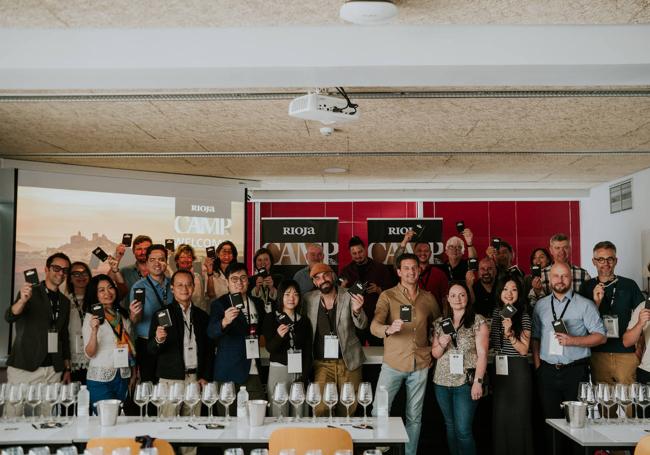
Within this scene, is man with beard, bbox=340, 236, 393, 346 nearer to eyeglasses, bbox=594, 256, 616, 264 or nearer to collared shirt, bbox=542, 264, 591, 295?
collared shirt, bbox=542, 264, 591, 295

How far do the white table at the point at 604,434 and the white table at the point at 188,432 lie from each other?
35.4 inches

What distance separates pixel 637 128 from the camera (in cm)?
564

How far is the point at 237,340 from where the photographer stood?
15.8 ft

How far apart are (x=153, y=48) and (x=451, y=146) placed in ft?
11.9

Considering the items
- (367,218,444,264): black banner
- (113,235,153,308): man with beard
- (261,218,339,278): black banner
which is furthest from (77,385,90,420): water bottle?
(367,218,444,264): black banner

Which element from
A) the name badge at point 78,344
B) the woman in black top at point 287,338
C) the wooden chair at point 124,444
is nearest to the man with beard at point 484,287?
the woman in black top at point 287,338

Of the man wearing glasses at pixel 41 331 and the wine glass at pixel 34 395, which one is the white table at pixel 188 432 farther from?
the man wearing glasses at pixel 41 331

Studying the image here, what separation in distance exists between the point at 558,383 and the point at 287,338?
1.90m

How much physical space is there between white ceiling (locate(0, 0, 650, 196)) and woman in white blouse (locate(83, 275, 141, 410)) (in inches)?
56.6

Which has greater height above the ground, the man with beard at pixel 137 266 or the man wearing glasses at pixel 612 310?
the man with beard at pixel 137 266

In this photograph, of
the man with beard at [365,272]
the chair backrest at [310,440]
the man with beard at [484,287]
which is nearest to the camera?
the chair backrest at [310,440]

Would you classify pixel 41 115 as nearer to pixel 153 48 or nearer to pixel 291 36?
pixel 153 48

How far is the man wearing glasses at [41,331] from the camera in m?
4.88

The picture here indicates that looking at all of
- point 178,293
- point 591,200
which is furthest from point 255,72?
point 591,200
